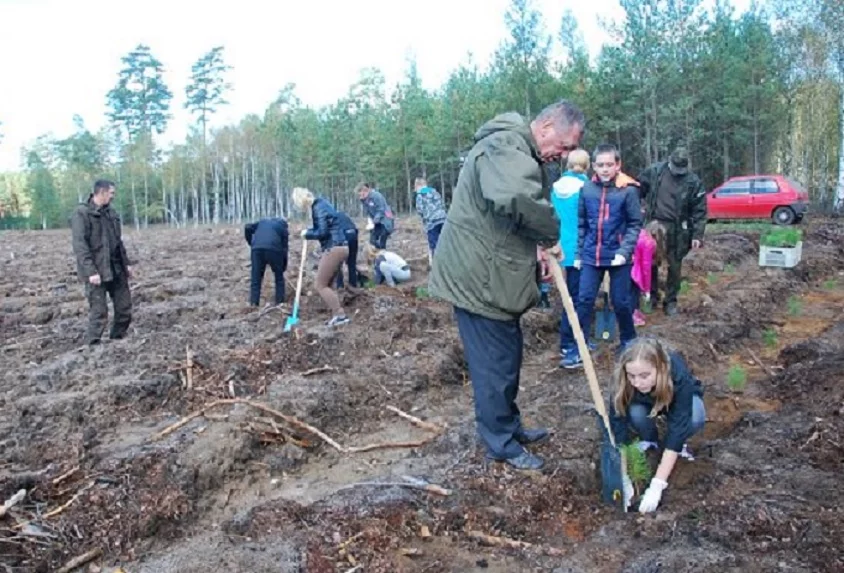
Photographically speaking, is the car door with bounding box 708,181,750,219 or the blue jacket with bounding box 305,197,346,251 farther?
the car door with bounding box 708,181,750,219

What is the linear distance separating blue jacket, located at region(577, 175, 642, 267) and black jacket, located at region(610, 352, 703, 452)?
1.81 meters

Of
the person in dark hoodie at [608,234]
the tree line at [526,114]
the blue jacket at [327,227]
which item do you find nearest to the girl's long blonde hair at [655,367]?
the person in dark hoodie at [608,234]

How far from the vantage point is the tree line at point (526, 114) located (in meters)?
27.5

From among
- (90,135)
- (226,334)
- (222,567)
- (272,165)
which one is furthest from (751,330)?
(90,135)

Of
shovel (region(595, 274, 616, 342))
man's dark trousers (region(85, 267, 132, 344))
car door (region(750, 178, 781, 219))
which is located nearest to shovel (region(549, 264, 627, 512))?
shovel (region(595, 274, 616, 342))

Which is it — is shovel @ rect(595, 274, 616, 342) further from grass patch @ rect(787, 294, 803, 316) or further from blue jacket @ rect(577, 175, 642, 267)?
grass patch @ rect(787, 294, 803, 316)

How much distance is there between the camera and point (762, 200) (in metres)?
20.5

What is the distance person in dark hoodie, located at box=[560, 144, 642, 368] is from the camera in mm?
5449

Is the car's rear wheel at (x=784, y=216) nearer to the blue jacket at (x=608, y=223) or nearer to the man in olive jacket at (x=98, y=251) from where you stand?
the blue jacket at (x=608, y=223)

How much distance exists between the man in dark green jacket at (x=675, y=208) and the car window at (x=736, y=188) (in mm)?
14800

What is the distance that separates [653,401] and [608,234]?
206cm

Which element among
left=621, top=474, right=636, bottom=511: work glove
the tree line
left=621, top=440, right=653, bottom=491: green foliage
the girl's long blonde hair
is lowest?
left=621, top=474, right=636, bottom=511: work glove

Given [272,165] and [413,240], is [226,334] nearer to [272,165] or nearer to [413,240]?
[413,240]

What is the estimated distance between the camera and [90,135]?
193 feet
